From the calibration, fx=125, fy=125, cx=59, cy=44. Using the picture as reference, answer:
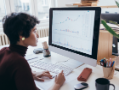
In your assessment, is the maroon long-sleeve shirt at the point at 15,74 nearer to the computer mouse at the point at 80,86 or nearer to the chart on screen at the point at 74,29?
the computer mouse at the point at 80,86

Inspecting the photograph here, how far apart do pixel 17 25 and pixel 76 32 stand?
1.41 feet

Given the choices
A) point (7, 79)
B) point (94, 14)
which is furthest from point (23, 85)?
point (94, 14)

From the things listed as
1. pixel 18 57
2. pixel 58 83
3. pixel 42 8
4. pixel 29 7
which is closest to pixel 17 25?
pixel 18 57

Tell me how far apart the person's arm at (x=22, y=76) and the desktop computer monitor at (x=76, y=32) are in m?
0.43

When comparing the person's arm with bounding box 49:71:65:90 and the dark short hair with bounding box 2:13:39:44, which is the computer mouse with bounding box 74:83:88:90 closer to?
the person's arm with bounding box 49:71:65:90

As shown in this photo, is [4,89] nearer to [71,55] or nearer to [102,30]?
[71,55]

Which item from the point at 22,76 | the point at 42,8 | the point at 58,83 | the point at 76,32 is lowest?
the point at 58,83

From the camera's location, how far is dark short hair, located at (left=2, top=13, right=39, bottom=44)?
69 centimetres

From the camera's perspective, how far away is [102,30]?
3.53ft

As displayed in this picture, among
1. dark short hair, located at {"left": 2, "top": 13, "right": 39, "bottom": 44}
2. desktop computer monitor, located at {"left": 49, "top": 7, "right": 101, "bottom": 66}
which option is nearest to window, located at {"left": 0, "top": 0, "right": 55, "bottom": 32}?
desktop computer monitor, located at {"left": 49, "top": 7, "right": 101, "bottom": 66}

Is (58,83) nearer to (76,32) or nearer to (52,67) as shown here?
(52,67)

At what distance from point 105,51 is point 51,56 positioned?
1.68ft

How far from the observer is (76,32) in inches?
36.4

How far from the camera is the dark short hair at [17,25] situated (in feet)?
2.25
